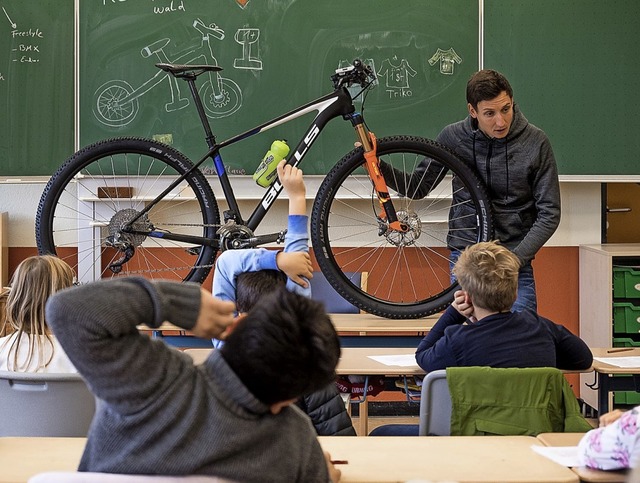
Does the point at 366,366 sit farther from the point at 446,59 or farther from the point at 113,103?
the point at 113,103

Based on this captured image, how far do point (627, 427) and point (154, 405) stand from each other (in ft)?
3.01

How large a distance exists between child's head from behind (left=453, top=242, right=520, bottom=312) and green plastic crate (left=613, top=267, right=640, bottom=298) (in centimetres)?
224

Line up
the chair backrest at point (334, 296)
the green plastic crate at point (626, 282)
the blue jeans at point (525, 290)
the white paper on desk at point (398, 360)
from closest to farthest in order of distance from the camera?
the white paper on desk at point (398, 360) → the blue jeans at point (525, 290) → the chair backrest at point (334, 296) → the green plastic crate at point (626, 282)

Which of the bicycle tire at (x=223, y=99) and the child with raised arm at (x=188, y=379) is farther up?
the bicycle tire at (x=223, y=99)

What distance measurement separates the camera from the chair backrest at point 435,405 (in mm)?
2369

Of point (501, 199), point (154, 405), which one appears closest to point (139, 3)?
point (501, 199)

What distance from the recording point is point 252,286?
240 centimetres

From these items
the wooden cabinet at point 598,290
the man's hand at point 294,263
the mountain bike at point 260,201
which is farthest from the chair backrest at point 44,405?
the wooden cabinet at point 598,290

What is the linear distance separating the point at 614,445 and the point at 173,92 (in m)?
3.52

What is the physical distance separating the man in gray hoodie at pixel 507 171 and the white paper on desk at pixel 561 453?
1521 mm

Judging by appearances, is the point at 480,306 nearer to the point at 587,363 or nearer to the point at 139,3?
the point at 587,363

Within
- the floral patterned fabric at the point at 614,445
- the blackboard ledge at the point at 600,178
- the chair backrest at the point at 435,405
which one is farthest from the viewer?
the blackboard ledge at the point at 600,178

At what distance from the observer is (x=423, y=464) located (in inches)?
72.0

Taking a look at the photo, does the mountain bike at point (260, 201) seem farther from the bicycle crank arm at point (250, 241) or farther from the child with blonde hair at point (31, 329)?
the child with blonde hair at point (31, 329)
